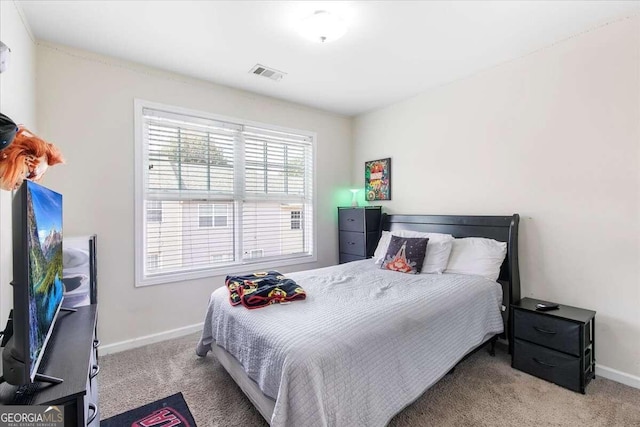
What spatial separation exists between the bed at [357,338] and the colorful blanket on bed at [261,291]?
0.23ft

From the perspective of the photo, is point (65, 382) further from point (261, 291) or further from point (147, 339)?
point (147, 339)

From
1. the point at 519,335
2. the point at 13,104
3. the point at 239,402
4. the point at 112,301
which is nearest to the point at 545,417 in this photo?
the point at 519,335

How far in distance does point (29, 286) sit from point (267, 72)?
2.57 metres

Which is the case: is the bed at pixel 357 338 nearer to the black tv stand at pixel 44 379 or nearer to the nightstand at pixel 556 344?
the nightstand at pixel 556 344

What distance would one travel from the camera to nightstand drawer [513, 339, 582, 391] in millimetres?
2033

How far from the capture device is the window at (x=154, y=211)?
283 cm

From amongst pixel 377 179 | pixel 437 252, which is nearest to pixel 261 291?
pixel 437 252

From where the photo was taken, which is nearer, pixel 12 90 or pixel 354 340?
pixel 354 340

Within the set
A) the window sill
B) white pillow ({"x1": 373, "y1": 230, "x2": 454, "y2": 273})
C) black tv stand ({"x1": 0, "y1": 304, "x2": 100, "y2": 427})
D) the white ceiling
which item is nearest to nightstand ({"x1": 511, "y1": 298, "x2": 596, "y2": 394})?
white pillow ({"x1": 373, "y1": 230, "x2": 454, "y2": 273})

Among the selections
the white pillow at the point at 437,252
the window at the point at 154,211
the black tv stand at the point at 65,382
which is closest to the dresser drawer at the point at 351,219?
the white pillow at the point at 437,252

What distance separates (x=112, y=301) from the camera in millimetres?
2625

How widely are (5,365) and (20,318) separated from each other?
0.16m

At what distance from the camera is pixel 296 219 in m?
3.88

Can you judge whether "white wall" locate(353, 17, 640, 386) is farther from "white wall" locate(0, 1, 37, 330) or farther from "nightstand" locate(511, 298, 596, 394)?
"white wall" locate(0, 1, 37, 330)
